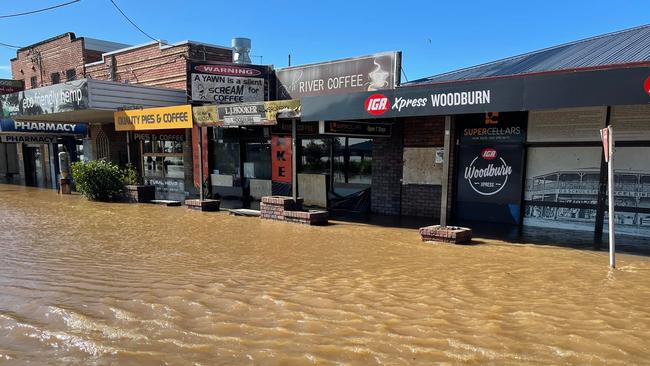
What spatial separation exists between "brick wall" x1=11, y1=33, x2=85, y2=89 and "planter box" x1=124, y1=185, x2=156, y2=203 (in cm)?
875

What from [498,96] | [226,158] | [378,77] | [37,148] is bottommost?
[226,158]

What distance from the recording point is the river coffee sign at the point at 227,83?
1409 centimetres

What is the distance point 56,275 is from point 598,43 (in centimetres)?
1036

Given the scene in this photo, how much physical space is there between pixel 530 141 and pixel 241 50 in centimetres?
1146

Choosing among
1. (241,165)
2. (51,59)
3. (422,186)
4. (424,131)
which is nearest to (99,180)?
(241,165)

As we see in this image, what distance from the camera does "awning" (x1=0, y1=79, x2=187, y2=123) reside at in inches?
550

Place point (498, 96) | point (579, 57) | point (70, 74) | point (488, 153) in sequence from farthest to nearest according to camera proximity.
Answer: point (70, 74) < point (488, 153) < point (579, 57) < point (498, 96)

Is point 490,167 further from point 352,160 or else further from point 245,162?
point 245,162

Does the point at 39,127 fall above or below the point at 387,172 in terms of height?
above

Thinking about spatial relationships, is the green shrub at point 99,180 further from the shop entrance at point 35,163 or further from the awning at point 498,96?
the shop entrance at point 35,163

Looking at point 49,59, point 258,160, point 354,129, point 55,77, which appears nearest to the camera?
point 354,129

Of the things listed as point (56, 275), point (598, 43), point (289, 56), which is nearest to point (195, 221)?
point (56, 275)

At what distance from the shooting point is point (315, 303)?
4.38 meters

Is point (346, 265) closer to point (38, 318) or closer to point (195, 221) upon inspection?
point (38, 318)
